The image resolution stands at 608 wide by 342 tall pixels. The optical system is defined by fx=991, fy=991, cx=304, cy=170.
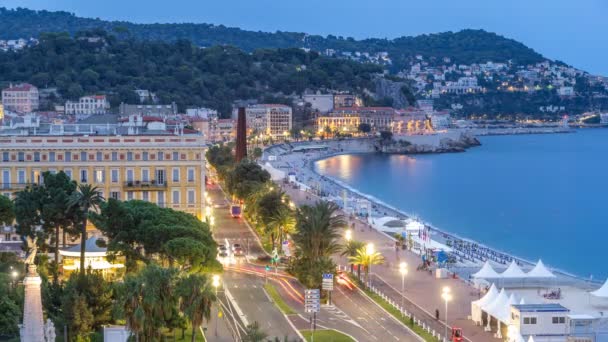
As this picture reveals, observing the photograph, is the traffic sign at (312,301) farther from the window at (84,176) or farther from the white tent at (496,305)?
the window at (84,176)

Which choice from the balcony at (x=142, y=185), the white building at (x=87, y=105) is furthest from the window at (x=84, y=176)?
the white building at (x=87, y=105)

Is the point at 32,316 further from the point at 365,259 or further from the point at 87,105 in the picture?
the point at 87,105

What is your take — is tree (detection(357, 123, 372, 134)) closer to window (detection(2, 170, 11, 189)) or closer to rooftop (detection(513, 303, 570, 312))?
window (detection(2, 170, 11, 189))

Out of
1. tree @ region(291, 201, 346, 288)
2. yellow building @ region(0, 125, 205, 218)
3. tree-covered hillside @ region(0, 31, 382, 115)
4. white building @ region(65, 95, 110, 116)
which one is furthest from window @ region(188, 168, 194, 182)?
tree-covered hillside @ region(0, 31, 382, 115)

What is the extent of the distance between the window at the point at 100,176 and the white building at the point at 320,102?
121553 mm

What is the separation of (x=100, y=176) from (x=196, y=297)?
19970 mm

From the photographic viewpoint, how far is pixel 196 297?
888 inches

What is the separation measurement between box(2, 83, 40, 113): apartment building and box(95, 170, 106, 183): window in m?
84.2

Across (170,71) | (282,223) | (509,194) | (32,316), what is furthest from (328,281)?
(170,71)

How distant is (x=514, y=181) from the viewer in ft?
342

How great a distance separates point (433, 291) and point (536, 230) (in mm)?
32554

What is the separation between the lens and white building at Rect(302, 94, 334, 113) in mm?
163050

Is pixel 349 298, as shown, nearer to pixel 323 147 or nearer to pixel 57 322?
pixel 57 322

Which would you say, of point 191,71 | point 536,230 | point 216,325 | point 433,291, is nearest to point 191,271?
point 216,325
